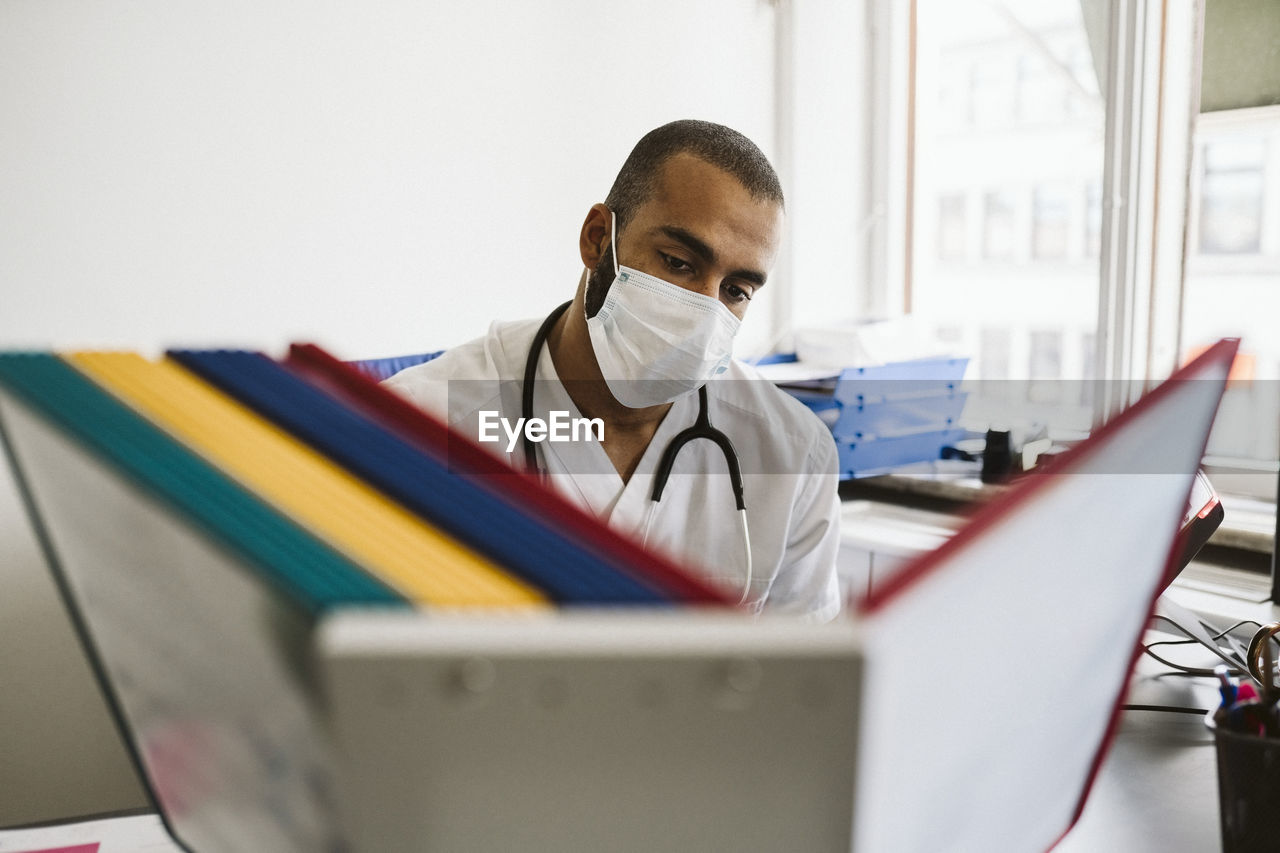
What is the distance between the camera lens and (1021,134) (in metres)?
2.21

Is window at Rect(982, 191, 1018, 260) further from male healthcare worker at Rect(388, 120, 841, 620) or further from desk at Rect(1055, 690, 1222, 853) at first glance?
desk at Rect(1055, 690, 1222, 853)

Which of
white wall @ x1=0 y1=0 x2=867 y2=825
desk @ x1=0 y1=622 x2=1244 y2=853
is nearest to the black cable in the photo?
desk @ x1=0 y1=622 x2=1244 y2=853

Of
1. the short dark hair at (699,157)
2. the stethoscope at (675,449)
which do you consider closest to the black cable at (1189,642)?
the stethoscope at (675,449)

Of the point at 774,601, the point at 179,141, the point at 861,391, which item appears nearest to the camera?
the point at 774,601

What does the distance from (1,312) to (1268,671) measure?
1725 mm

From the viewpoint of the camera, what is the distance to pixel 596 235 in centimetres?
135

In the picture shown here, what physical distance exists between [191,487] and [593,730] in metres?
0.14

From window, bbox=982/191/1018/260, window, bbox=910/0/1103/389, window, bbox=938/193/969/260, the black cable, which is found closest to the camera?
the black cable

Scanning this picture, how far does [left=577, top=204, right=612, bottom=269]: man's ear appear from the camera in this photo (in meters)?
1.33

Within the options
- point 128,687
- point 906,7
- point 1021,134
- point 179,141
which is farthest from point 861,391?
point 128,687

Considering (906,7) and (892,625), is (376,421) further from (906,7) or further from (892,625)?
(906,7)

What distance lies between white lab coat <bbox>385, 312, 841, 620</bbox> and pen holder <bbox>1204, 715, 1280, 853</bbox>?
0.62 m

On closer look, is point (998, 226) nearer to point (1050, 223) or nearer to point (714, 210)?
point (1050, 223)

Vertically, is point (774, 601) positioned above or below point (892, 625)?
below
